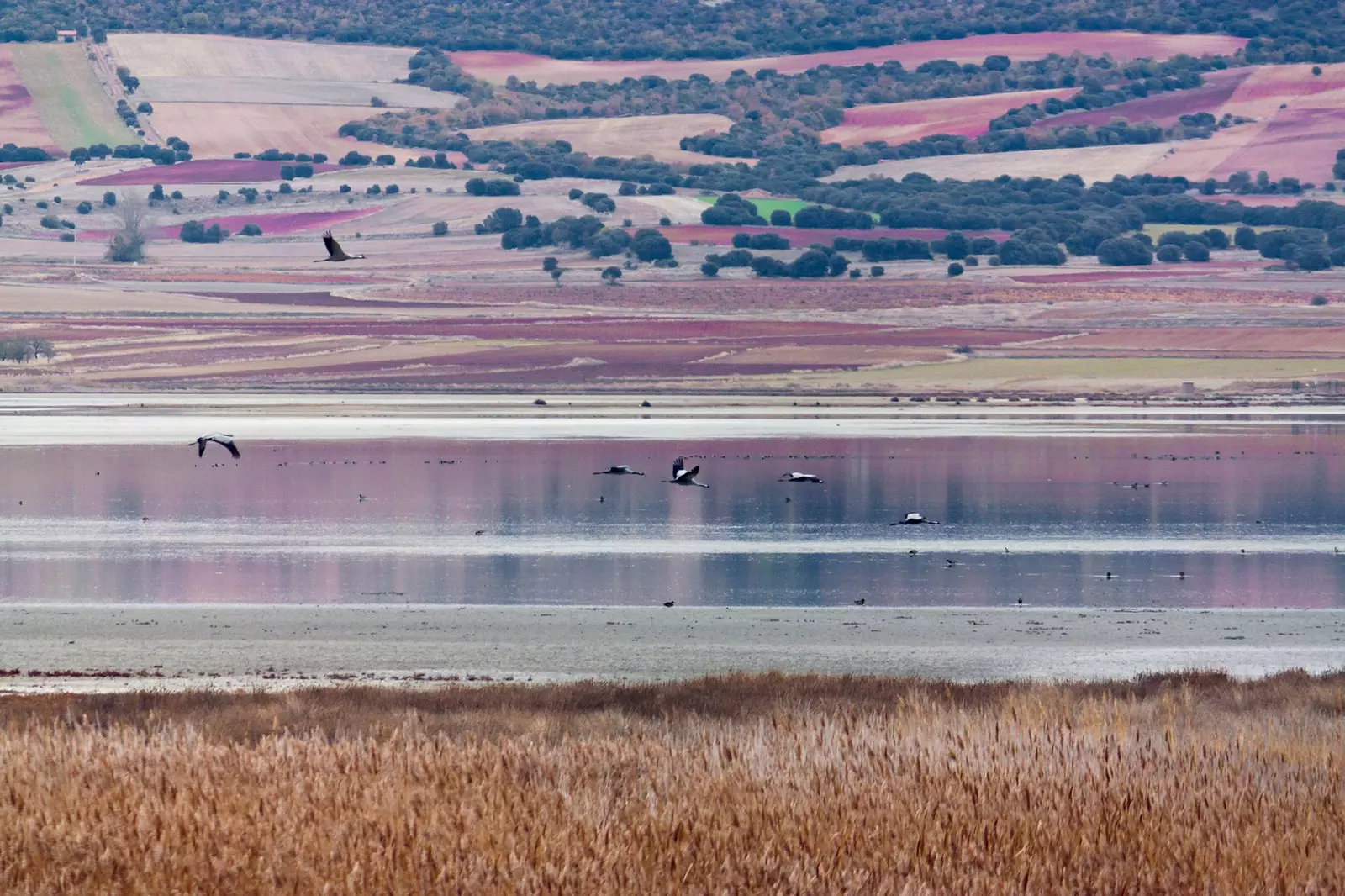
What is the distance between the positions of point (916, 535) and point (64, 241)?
5557 inches

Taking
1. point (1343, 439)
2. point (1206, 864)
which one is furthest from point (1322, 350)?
point (1206, 864)

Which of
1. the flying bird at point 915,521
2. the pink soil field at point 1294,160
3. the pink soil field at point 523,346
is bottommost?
the pink soil field at point 523,346

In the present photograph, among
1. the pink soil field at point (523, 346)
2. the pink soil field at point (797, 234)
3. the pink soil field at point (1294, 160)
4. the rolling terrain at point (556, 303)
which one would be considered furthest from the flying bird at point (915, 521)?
the pink soil field at point (1294, 160)

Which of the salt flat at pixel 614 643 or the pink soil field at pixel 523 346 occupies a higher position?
the salt flat at pixel 614 643

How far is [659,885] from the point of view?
283 inches

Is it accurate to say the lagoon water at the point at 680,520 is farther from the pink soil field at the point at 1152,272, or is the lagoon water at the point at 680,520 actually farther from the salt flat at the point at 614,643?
the pink soil field at the point at 1152,272

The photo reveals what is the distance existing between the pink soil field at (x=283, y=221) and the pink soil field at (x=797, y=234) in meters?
30.9

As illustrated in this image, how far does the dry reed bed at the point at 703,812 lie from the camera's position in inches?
283

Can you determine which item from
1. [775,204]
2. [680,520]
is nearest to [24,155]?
[775,204]

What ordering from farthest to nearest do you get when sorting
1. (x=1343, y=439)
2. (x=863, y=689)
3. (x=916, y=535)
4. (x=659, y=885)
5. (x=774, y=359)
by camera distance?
(x=774, y=359)
(x=1343, y=439)
(x=916, y=535)
(x=863, y=689)
(x=659, y=885)

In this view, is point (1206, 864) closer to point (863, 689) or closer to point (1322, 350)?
point (863, 689)

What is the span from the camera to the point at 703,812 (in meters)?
8.02

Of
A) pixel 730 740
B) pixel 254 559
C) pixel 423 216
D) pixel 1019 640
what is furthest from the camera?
pixel 423 216

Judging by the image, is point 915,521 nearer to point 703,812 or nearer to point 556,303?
point 703,812
